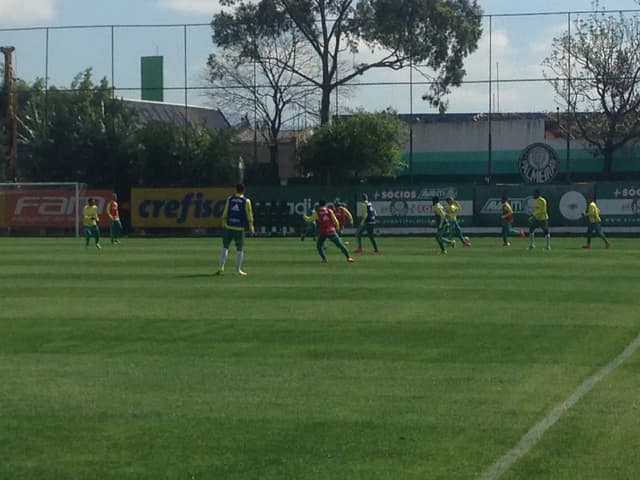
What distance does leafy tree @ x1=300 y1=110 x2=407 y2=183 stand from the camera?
63594 mm

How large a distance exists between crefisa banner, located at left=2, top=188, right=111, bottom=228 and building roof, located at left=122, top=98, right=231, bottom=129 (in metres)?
13.5

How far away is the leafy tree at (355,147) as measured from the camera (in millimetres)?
63594

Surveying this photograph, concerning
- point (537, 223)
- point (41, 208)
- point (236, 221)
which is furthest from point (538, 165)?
point (236, 221)

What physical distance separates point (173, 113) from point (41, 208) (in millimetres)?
24588

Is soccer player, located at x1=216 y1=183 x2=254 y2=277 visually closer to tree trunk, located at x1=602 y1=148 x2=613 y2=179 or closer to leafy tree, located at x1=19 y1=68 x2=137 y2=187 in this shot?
leafy tree, located at x1=19 y1=68 x2=137 y2=187

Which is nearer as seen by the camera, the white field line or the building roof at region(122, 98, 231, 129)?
the white field line

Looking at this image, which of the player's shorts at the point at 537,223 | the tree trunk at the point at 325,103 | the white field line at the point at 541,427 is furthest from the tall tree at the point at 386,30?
the white field line at the point at 541,427

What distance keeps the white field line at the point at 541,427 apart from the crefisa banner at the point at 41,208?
149 ft

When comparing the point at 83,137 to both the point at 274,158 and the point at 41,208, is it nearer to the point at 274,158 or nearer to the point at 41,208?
the point at 41,208

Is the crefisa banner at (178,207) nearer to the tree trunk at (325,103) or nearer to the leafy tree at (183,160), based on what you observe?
the leafy tree at (183,160)

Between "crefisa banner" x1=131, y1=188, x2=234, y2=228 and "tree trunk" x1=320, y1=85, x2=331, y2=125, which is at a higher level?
"tree trunk" x1=320, y1=85, x2=331, y2=125

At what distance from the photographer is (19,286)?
23297mm

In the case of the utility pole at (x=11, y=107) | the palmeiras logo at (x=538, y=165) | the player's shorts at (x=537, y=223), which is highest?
the utility pole at (x=11, y=107)

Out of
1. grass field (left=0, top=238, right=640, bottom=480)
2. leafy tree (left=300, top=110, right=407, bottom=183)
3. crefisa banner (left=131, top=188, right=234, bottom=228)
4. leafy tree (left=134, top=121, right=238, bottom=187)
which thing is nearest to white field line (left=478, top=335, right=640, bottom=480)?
grass field (left=0, top=238, right=640, bottom=480)
